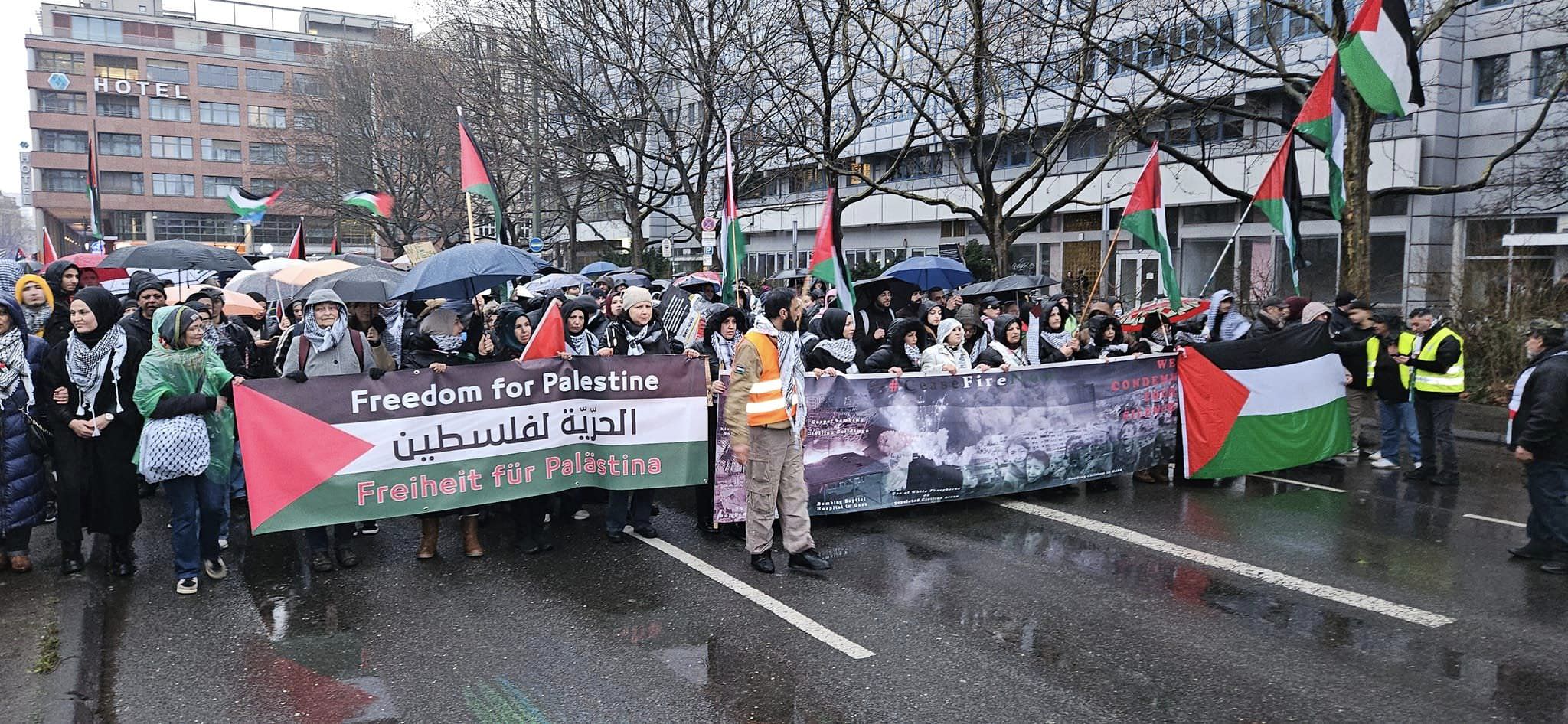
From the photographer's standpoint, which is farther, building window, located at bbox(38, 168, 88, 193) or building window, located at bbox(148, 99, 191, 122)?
building window, located at bbox(148, 99, 191, 122)

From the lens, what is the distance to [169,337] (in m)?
6.28

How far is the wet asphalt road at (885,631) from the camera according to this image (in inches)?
186

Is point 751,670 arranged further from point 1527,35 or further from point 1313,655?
point 1527,35

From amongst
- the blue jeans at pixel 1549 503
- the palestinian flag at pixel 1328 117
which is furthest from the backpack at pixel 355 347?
the palestinian flag at pixel 1328 117

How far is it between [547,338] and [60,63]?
98966 mm

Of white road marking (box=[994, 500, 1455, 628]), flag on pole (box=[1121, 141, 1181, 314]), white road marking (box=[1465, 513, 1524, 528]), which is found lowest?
white road marking (box=[1465, 513, 1524, 528])

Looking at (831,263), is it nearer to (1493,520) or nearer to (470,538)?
(470,538)

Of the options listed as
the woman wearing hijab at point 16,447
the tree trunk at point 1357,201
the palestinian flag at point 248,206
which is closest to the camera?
the woman wearing hijab at point 16,447

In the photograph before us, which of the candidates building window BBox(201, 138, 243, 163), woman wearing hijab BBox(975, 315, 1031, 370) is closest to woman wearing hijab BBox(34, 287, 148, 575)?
woman wearing hijab BBox(975, 315, 1031, 370)

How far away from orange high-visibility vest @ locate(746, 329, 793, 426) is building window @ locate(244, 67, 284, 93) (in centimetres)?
9474

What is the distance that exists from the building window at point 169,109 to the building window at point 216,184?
512 centimetres

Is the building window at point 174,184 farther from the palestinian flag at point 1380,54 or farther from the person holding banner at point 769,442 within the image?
the person holding banner at point 769,442

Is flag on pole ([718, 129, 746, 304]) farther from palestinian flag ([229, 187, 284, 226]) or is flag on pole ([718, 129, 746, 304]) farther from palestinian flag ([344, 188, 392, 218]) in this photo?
palestinian flag ([229, 187, 284, 226])

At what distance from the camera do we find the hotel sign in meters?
84.1
